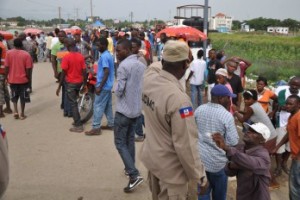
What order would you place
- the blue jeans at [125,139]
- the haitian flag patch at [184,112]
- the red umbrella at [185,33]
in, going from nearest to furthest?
the haitian flag patch at [184,112] < the blue jeans at [125,139] < the red umbrella at [185,33]

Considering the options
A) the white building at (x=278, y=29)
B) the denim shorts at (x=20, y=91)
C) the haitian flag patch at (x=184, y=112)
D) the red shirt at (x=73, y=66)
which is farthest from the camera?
the white building at (x=278, y=29)

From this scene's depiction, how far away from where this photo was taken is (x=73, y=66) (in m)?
7.09

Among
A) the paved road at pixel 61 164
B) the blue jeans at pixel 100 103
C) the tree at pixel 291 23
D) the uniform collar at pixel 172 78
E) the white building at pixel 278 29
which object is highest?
the tree at pixel 291 23

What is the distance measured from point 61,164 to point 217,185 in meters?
2.78

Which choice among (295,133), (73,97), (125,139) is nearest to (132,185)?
(125,139)

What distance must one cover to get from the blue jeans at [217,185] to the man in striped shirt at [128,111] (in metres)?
1.17

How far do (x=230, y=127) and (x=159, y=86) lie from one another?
3.57 ft

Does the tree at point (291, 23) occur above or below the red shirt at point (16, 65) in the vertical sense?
above

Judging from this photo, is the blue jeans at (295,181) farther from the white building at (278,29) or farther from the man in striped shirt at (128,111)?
the white building at (278,29)

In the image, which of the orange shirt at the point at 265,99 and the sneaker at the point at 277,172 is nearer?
the sneaker at the point at 277,172

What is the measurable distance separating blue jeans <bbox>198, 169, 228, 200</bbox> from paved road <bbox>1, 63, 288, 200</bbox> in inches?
42.2

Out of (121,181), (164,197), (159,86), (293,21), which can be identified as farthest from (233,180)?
(293,21)

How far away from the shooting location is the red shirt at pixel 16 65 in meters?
7.66

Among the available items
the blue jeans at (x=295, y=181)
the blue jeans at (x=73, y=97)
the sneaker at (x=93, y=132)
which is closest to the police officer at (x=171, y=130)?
the blue jeans at (x=295, y=181)
